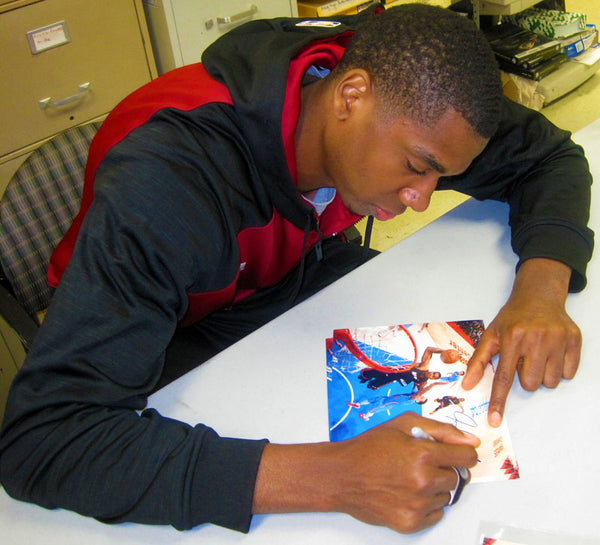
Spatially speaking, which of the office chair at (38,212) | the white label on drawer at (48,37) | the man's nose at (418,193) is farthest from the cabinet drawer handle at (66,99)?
the man's nose at (418,193)

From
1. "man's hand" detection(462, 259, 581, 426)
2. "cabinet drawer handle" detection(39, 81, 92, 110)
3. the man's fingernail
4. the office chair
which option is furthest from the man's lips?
"cabinet drawer handle" detection(39, 81, 92, 110)

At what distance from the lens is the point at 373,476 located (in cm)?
66

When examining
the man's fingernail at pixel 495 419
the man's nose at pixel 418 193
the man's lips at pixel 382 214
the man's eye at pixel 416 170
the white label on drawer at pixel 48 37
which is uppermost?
the white label on drawer at pixel 48 37

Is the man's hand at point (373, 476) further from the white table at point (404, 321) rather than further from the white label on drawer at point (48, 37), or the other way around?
the white label on drawer at point (48, 37)

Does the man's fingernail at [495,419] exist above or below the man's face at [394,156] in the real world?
below

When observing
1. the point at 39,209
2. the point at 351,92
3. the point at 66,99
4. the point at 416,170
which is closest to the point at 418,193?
the point at 416,170

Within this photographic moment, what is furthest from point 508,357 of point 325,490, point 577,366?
point 325,490

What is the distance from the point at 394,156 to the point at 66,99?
1386mm

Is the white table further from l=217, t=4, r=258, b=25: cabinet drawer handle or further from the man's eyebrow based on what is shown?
l=217, t=4, r=258, b=25: cabinet drawer handle

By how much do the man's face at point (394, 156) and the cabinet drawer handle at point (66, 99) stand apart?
1238 mm

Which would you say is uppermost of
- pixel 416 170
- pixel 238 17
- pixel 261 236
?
pixel 238 17

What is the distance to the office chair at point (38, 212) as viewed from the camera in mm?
1103

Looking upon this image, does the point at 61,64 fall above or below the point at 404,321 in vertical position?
above

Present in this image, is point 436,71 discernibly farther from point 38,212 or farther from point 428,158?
point 38,212
